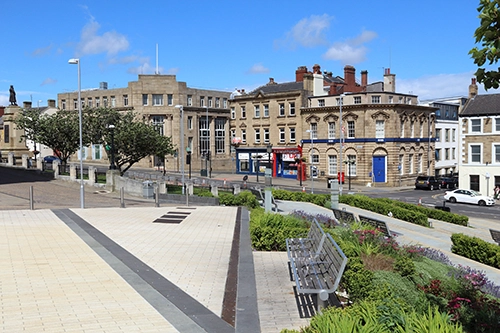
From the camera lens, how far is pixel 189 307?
884 cm

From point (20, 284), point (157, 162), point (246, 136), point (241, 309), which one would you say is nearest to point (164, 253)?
point (20, 284)

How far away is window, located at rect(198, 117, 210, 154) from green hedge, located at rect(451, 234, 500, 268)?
63735 mm

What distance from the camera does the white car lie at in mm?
42375

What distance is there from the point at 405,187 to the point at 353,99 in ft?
37.0

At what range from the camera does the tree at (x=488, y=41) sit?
5566 mm

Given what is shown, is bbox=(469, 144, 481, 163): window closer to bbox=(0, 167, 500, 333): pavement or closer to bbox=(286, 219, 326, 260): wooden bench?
bbox=(0, 167, 500, 333): pavement

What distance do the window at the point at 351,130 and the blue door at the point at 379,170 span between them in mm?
3473

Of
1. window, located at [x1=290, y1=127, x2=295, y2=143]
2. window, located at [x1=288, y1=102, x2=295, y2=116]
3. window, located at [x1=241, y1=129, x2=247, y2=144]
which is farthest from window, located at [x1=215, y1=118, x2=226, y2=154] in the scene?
window, located at [x1=288, y1=102, x2=295, y2=116]

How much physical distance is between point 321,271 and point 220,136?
71.7 m

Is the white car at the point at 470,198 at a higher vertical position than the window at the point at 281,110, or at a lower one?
lower

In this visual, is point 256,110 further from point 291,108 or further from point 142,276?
point 142,276

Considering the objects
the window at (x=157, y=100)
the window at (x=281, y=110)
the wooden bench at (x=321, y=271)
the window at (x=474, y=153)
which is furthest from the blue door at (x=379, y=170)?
the wooden bench at (x=321, y=271)

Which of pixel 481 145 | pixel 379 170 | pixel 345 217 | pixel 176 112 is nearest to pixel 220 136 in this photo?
pixel 176 112

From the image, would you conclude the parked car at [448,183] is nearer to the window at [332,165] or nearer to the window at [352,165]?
the window at [352,165]
